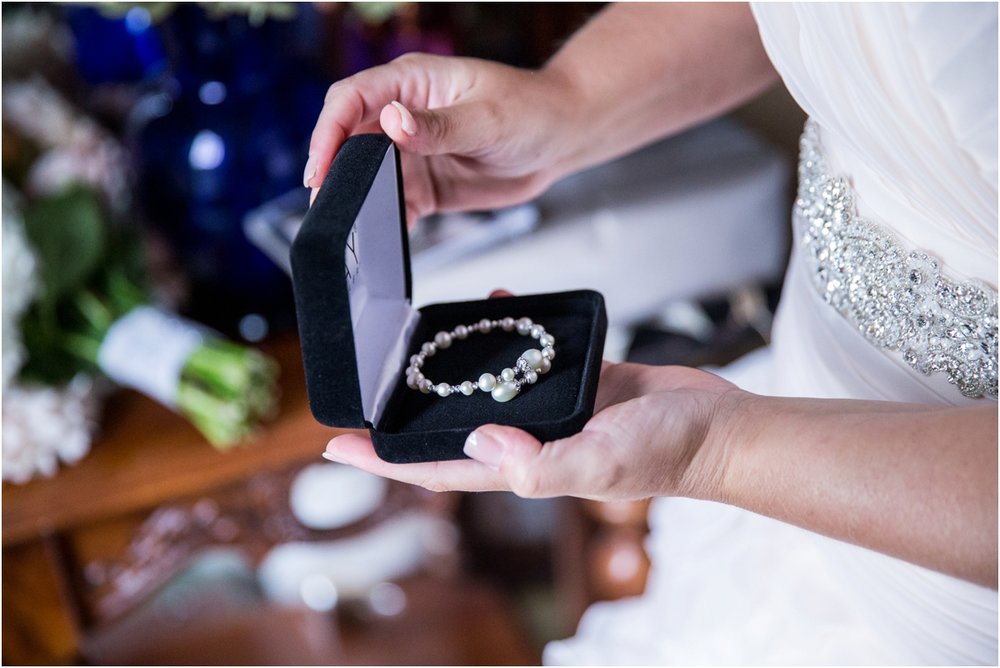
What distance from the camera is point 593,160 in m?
0.87

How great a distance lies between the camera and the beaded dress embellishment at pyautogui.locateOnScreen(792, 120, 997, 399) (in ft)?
2.02

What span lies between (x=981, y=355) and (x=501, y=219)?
0.72 metres

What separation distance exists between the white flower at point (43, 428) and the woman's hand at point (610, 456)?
25.6 inches

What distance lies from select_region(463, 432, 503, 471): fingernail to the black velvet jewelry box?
0.07 feet

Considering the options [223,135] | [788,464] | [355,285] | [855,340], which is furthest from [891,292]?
[223,135]

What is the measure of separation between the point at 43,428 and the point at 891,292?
37.7 inches

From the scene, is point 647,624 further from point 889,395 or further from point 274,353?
point 274,353

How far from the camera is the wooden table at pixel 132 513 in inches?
44.8

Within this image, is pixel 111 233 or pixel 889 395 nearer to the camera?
pixel 889 395

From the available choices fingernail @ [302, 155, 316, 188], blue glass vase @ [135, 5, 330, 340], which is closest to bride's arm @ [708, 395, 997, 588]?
fingernail @ [302, 155, 316, 188]

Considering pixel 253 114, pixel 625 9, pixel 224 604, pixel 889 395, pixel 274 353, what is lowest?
pixel 224 604

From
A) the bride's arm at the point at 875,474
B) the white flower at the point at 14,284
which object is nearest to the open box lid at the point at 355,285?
the bride's arm at the point at 875,474

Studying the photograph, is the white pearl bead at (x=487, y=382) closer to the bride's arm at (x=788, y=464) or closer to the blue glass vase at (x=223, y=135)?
the bride's arm at (x=788, y=464)

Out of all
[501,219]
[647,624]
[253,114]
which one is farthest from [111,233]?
[647,624]
